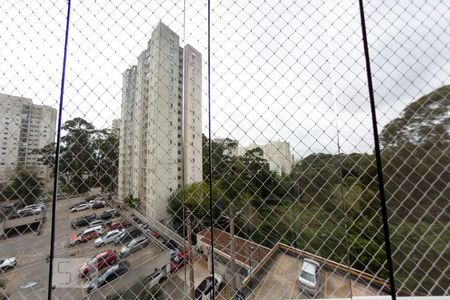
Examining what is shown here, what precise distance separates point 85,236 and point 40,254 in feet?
0.45

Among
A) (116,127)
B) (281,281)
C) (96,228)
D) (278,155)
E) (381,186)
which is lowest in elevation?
(281,281)

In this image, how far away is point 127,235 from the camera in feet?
2.40

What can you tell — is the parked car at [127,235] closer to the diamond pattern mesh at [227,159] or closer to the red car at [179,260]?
the diamond pattern mesh at [227,159]

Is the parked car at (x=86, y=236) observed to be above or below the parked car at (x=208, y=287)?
above

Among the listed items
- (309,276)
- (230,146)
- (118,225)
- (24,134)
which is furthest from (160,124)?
(309,276)

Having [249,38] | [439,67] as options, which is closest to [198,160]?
[249,38]

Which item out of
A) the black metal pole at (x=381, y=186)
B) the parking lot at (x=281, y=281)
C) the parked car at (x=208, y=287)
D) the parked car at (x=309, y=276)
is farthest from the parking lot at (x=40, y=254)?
the black metal pole at (x=381, y=186)

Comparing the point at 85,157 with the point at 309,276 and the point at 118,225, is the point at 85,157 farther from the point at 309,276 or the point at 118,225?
the point at 309,276

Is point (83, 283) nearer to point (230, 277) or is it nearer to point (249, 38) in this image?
point (230, 277)

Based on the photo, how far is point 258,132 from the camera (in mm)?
792

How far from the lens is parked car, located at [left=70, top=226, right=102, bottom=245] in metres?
0.69

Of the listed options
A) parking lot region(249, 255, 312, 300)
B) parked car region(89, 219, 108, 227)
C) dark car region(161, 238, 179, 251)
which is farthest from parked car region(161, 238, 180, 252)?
parking lot region(249, 255, 312, 300)

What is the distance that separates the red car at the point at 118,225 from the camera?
716 millimetres

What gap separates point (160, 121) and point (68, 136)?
0.33 metres
